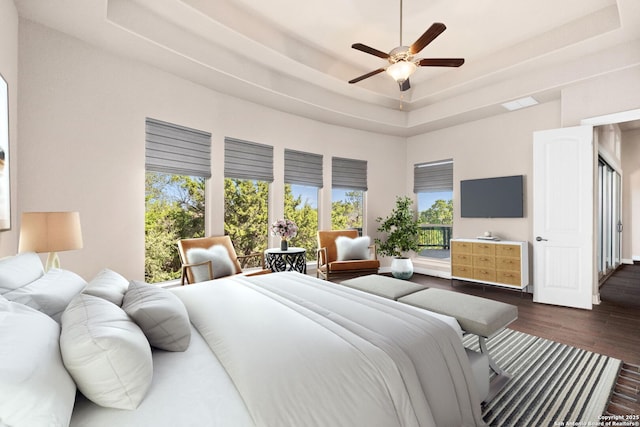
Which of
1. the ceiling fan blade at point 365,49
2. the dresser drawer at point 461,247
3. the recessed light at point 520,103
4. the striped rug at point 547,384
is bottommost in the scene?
the striped rug at point 547,384

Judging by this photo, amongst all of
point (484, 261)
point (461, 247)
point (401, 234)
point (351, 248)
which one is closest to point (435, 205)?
point (401, 234)

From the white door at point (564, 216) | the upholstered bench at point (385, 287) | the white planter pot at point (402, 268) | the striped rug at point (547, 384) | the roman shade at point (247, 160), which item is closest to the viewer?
the striped rug at point (547, 384)

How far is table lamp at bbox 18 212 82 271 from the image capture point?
7.20 ft

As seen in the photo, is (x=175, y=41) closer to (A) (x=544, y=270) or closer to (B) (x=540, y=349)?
(B) (x=540, y=349)

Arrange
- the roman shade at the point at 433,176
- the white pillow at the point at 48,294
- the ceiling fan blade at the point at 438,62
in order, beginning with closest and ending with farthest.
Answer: the white pillow at the point at 48,294 → the ceiling fan blade at the point at 438,62 → the roman shade at the point at 433,176

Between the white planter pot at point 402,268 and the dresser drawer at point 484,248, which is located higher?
the dresser drawer at point 484,248

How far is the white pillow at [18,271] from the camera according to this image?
51.4 inches

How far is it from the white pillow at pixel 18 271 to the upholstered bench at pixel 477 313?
230 cm

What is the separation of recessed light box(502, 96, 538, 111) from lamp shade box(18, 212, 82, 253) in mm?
5544

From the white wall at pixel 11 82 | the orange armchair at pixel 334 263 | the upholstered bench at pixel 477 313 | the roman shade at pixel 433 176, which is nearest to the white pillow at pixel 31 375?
the white wall at pixel 11 82

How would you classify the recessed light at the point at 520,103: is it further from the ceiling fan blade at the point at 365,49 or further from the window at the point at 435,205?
the ceiling fan blade at the point at 365,49

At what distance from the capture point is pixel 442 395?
1414 millimetres

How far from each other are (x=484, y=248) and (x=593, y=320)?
1.63m

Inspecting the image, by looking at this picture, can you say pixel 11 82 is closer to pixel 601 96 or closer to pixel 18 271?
pixel 18 271
